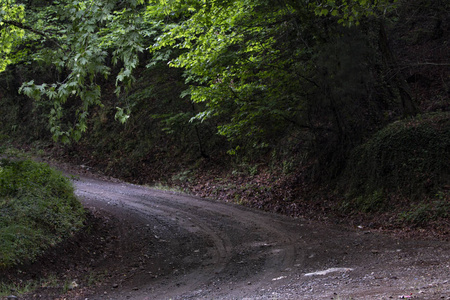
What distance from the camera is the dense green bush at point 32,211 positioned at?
7.32 meters

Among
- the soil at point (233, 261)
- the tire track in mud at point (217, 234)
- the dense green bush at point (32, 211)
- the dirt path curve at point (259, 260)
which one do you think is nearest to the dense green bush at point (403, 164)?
the soil at point (233, 261)

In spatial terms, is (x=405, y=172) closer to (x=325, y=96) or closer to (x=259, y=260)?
(x=325, y=96)

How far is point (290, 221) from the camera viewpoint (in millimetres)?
10930

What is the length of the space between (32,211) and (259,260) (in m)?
5.18

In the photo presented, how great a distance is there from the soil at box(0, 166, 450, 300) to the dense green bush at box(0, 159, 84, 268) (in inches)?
12.4

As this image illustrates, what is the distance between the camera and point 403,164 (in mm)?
10516

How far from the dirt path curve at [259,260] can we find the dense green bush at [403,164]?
2007 mm

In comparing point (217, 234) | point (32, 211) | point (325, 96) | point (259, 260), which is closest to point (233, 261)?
point (259, 260)

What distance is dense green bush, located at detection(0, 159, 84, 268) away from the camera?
7324 millimetres

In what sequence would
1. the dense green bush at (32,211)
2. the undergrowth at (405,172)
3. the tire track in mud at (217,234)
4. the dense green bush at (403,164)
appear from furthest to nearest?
the dense green bush at (403,164) → the undergrowth at (405,172) → the dense green bush at (32,211) → the tire track in mud at (217,234)

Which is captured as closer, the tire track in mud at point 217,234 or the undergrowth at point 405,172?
the tire track in mud at point 217,234

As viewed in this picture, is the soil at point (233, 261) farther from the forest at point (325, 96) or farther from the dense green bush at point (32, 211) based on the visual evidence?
the forest at point (325, 96)

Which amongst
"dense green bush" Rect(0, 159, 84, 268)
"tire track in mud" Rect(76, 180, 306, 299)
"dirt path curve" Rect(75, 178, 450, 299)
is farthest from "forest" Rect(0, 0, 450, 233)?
"tire track in mud" Rect(76, 180, 306, 299)

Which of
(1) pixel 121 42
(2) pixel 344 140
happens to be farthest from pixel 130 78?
(2) pixel 344 140
